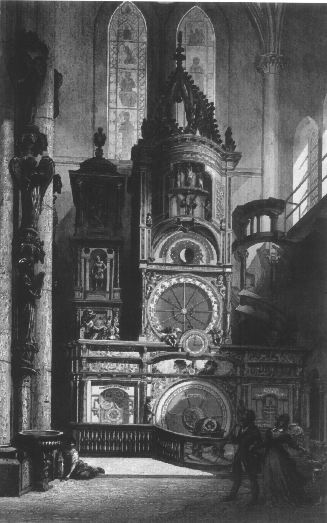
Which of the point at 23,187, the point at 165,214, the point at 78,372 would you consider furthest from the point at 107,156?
the point at 23,187

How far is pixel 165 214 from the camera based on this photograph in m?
14.7

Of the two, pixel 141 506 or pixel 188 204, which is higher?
pixel 188 204

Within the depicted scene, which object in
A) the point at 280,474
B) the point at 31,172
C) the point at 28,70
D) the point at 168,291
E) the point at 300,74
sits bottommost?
the point at 280,474

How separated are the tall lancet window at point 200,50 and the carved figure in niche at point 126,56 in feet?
3.22

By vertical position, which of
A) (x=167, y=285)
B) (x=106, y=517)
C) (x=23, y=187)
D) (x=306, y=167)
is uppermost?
(x=306, y=167)

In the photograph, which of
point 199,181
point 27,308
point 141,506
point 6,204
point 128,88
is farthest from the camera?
point 128,88

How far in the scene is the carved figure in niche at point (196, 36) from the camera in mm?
15312

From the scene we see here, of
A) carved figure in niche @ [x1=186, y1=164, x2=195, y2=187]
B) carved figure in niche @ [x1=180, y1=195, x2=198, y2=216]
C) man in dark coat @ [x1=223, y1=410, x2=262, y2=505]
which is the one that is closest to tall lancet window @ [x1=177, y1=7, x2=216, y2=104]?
carved figure in niche @ [x1=186, y1=164, x2=195, y2=187]

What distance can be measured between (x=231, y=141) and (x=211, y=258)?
214cm

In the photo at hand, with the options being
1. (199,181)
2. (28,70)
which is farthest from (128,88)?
(28,70)

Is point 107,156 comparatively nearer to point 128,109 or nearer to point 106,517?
point 128,109

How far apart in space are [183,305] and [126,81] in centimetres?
428

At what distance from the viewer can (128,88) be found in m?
15.4

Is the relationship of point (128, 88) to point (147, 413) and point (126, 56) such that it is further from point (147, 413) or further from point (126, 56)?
point (147, 413)
